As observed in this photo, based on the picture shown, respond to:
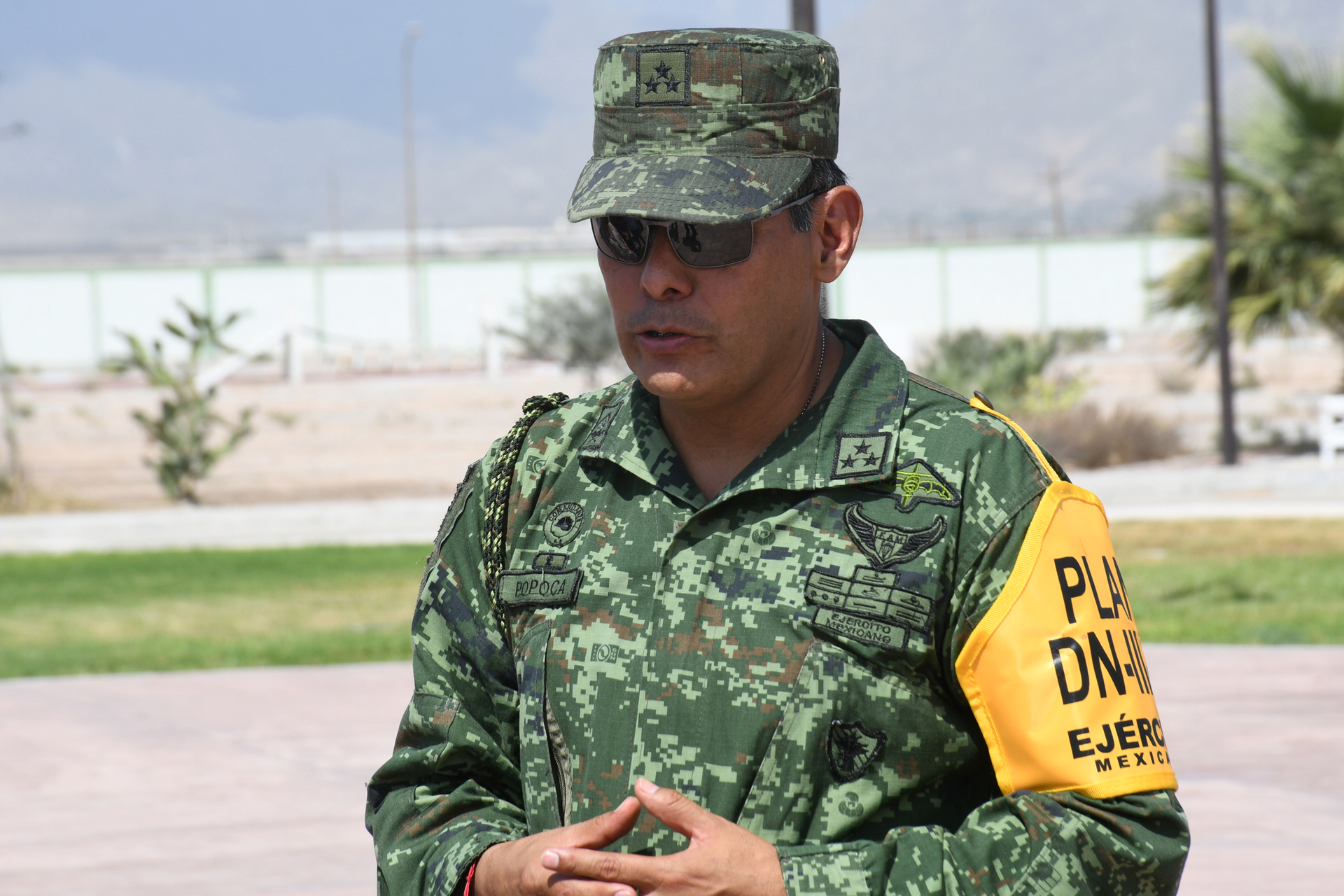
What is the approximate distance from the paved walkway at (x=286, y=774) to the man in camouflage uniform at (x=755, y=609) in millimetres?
3147

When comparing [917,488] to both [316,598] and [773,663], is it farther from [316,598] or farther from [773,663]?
[316,598]

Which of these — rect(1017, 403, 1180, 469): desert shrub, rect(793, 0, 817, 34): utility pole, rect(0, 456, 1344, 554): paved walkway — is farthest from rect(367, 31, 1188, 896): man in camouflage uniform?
rect(1017, 403, 1180, 469): desert shrub

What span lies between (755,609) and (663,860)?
0.30 meters

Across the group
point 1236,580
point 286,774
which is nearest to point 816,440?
point 286,774

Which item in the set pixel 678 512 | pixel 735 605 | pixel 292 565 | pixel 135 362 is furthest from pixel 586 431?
pixel 135 362

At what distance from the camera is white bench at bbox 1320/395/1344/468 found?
17.2 metres

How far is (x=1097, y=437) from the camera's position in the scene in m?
20.1

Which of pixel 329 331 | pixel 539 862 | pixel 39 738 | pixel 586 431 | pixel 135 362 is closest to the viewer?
pixel 539 862

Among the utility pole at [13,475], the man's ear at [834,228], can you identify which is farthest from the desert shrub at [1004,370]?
the man's ear at [834,228]

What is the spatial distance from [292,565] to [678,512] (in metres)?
11.0

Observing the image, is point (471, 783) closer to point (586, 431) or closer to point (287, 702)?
point (586, 431)

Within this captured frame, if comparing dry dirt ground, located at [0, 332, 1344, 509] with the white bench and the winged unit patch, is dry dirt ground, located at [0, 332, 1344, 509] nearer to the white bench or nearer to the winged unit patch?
the white bench

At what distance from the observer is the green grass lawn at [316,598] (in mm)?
8844

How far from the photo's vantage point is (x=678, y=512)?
72.0 inches
